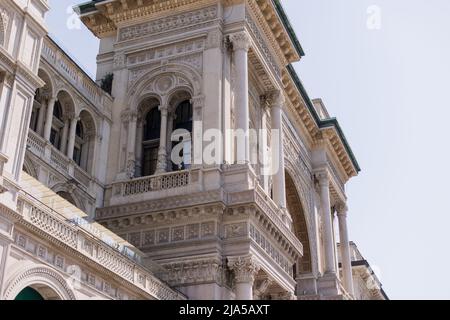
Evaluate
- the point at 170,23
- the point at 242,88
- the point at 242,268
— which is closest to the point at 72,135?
the point at 242,88

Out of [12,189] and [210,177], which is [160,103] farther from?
[12,189]

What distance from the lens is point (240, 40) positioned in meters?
28.9

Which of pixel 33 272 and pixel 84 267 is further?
pixel 84 267

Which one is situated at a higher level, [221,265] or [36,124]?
[36,124]

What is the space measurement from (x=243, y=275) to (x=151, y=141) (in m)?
7.67

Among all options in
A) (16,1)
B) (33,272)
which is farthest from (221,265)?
(16,1)

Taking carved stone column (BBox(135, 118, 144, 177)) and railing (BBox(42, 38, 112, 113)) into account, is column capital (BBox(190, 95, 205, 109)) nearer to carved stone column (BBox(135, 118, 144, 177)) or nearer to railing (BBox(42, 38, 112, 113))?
carved stone column (BBox(135, 118, 144, 177))

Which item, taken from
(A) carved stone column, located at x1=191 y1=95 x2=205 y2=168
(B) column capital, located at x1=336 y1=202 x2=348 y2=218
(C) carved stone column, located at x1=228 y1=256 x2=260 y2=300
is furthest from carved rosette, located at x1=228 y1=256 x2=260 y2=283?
(B) column capital, located at x1=336 y1=202 x2=348 y2=218

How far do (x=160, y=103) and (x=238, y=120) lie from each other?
3.56 m

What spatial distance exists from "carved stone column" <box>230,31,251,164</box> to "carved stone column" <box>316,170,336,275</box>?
14077 mm

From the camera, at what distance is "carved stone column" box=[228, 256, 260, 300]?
80.4 feet

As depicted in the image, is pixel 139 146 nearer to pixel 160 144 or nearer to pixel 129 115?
pixel 160 144

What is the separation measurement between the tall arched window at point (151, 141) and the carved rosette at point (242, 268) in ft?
19.7

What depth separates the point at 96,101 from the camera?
2880 centimetres
